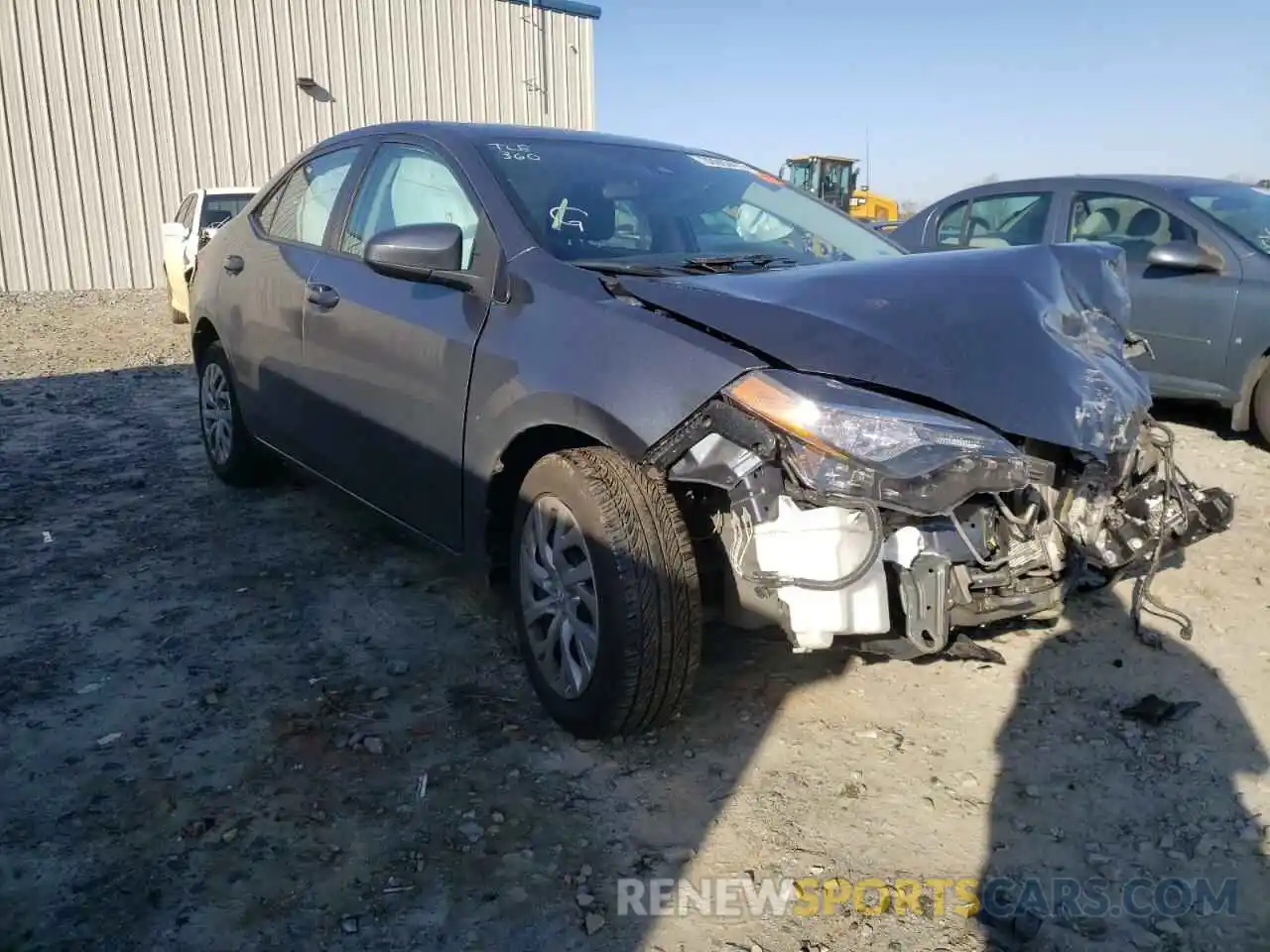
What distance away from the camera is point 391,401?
129 inches

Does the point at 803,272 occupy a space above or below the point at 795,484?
above

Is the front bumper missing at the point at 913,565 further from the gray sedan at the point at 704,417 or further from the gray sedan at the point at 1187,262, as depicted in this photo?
the gray sedan at the point at 1187,262

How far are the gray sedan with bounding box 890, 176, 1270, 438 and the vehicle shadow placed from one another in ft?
9.64

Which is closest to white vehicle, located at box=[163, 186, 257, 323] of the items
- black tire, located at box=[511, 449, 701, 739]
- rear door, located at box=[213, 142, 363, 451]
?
rear door, located at box=[213, 142, 363, 451]

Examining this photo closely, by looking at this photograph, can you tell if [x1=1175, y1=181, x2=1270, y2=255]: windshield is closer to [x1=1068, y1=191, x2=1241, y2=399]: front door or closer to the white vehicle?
[x1=1068, y1=191, x2=1241, y2=399]: front door

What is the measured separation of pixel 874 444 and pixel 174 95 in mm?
16603

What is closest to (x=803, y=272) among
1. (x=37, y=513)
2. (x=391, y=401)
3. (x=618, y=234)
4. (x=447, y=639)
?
(x=618, y=234)

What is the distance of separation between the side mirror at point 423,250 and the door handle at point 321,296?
2.10ft

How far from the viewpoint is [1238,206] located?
5859 mm

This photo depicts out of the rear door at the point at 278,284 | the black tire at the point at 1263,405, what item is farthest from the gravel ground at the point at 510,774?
the black tire at the point at 1263,405

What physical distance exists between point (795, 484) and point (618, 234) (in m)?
1.23

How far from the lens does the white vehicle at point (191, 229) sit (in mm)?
11422

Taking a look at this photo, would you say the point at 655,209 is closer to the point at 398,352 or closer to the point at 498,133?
the point at 498,133

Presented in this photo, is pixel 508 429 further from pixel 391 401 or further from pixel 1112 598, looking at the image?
pixel 1112 598
